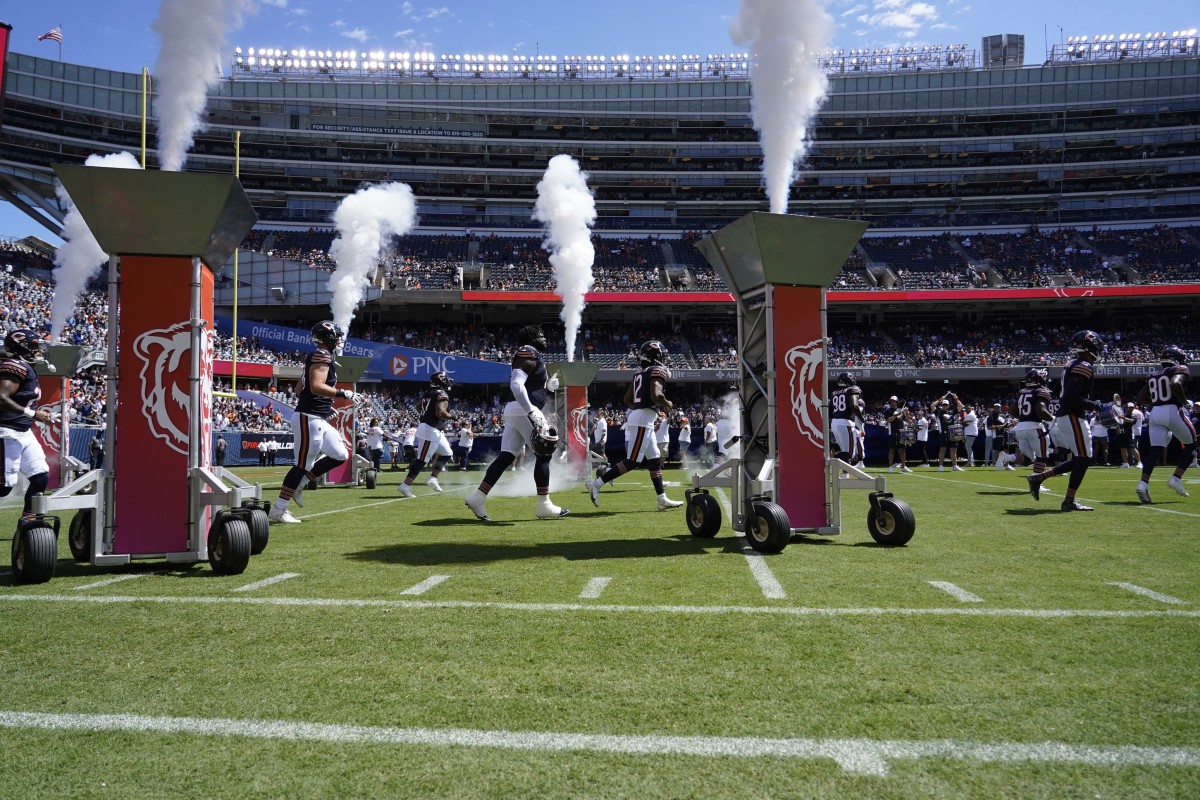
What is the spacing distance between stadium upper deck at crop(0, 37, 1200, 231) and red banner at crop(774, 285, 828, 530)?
47662 mm

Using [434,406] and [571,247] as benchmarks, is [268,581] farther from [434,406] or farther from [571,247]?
[571,247]

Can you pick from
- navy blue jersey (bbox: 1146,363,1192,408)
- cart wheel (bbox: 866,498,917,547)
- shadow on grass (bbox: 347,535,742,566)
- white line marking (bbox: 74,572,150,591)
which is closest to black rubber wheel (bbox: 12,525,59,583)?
white line marking (bbox: 74,572,150,591)

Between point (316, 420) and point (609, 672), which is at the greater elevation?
point (316, 420)

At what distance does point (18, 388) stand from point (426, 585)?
489 centimetres

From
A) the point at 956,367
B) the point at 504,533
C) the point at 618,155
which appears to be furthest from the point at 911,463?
the point at 618,155

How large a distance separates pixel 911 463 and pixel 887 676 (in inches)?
1069

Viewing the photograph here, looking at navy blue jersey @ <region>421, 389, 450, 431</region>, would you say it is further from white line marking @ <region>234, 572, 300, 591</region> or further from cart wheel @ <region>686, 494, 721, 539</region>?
white line marking @ <region>234, 572, 300, 591</region>

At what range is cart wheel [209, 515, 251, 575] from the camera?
5.46 m

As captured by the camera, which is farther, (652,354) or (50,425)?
(50,425)

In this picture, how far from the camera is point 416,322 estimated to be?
150ft

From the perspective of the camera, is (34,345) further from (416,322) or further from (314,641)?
(416,322)

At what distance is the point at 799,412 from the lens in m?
7.07

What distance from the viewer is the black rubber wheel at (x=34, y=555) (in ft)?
16.9

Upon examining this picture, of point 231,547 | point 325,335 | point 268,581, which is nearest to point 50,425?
point 325,335
